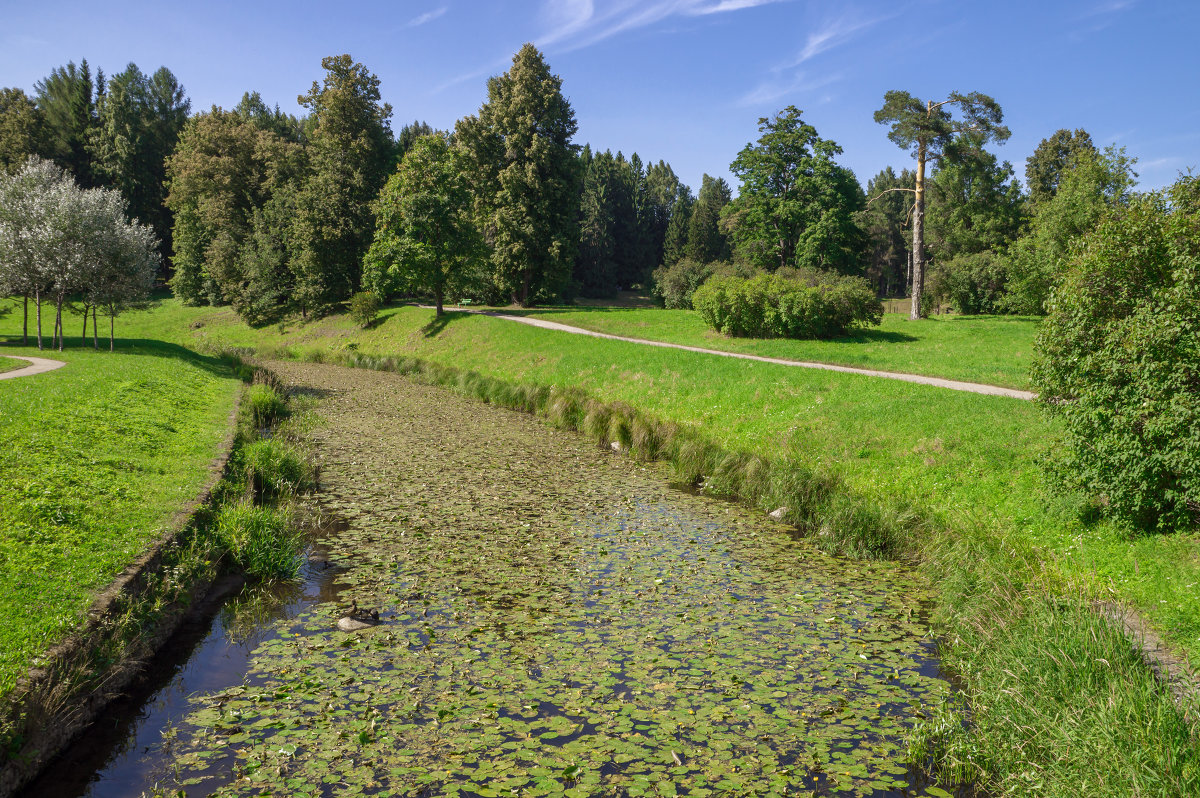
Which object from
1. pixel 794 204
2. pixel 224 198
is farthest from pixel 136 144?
pixel 794 204

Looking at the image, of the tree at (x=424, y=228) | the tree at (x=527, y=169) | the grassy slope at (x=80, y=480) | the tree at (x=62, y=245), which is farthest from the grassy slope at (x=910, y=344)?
the tree at (x=62, y=245)

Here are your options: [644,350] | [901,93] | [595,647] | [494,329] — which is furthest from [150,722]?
[901,93]

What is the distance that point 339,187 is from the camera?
163 feet

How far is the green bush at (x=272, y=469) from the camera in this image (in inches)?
536

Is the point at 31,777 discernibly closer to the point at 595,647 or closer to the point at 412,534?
the point at 595,647

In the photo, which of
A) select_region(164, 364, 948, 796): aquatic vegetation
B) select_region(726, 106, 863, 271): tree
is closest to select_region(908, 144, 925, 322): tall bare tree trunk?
select_region(726, 106, 863, 271): tree

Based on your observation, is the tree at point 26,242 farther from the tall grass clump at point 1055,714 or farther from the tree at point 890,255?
the tree at point 890,255

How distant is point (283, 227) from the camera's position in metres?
53.2

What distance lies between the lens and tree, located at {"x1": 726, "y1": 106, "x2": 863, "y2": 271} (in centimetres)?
4862

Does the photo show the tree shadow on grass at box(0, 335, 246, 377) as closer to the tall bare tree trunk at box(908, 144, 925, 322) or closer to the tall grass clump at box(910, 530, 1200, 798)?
the tall grass clump at box(910, 530, 1200, 798)

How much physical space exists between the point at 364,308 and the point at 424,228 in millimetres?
7798

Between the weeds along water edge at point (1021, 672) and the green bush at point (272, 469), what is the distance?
10.1 m

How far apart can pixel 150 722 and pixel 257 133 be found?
65.1 m

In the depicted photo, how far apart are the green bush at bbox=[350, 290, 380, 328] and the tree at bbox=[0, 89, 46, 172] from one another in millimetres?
49199
